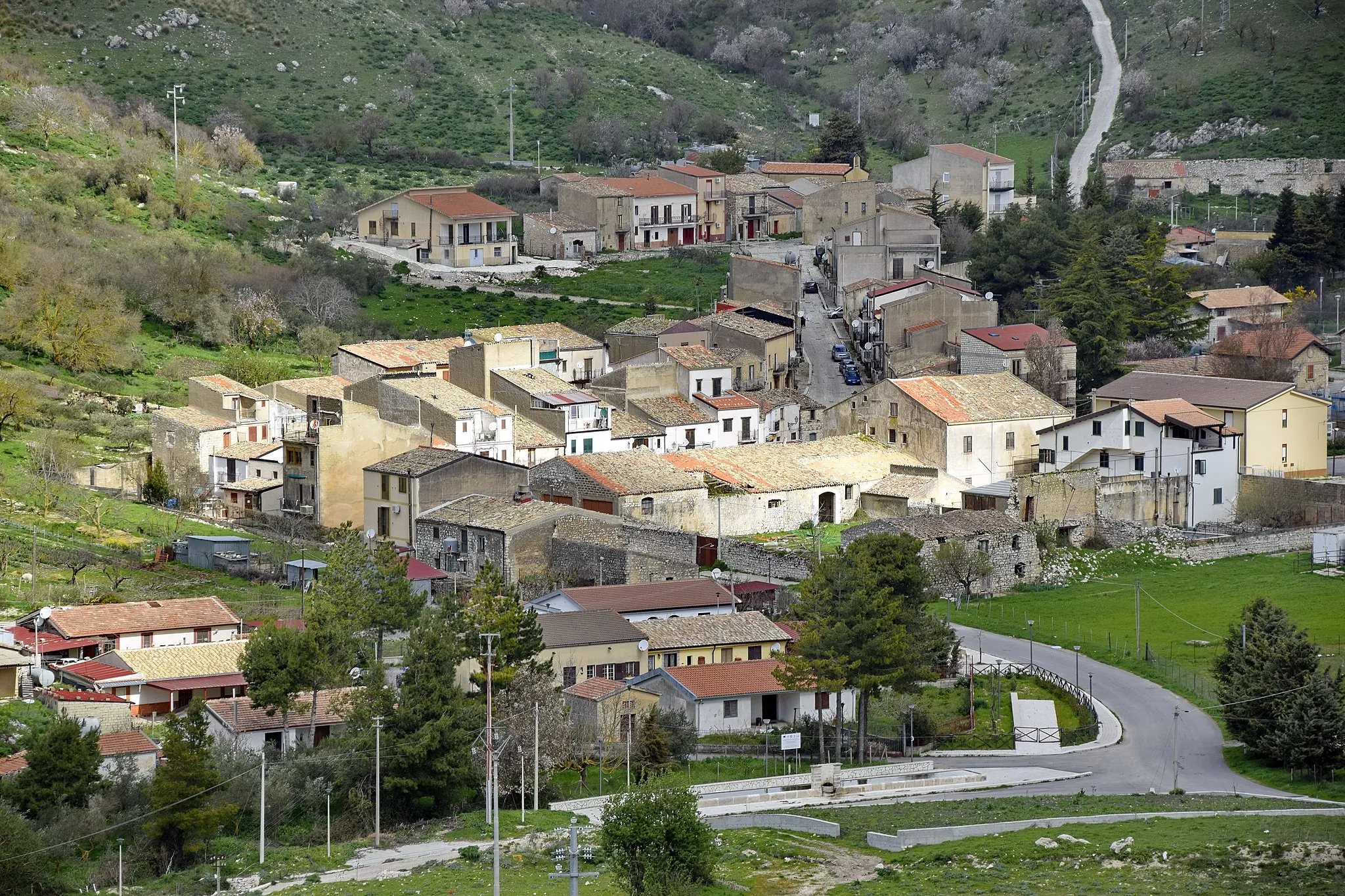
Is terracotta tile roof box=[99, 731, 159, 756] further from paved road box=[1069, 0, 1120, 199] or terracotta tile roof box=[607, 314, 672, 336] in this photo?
paved road box=[1069, 0, 1120, 199]

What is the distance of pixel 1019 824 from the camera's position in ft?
127

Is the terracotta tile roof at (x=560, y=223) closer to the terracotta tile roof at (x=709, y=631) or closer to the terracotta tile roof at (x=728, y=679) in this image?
the terracotta tile roof at (x=709, y=631)

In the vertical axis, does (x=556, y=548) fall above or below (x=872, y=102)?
below

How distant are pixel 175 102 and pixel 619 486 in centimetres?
6301

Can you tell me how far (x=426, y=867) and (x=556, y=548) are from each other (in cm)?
2184

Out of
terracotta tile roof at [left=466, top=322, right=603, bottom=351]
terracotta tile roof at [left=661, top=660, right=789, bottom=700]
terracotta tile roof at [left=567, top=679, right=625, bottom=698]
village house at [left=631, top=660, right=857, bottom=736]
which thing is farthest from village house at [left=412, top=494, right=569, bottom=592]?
terracotta tile roof at [left=466, top=322, right=603, bottom=351]

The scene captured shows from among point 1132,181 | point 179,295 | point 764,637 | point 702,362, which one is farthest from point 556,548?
point 1132,181

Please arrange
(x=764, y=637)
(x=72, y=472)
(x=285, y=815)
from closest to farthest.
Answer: (x=285, y=815)
(x=764, y=637)
(x=72, y=472)

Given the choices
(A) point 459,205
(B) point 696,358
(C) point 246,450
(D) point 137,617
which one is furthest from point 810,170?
(D) point 137,617

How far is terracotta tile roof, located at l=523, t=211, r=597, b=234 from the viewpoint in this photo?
3848 inches

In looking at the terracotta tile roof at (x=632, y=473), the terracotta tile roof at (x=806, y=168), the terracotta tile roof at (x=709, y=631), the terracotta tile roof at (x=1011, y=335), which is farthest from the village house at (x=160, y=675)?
the terracotta tile roof at (x=806, y=168)

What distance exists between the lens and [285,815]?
4194 cm

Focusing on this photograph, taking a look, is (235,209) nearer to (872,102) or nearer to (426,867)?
(872,102)

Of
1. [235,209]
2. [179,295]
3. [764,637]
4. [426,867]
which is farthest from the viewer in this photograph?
[235,209]
